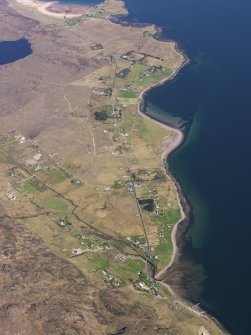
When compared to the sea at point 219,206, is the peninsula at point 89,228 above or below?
below

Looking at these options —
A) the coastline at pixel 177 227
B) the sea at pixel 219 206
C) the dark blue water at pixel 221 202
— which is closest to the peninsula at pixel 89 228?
the coastline at pixel 177 227

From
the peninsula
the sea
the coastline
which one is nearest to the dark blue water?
the sea

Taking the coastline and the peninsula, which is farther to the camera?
the coastline

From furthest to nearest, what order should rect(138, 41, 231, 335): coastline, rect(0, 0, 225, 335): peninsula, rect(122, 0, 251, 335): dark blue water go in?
rect(122, 0, 251, 335): dark blue water → rect(138, 41, 231, 335): coastline → rect(0, 0, 225, 335): peninsula

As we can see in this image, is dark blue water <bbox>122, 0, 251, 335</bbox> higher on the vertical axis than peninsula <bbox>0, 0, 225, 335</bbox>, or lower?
higher

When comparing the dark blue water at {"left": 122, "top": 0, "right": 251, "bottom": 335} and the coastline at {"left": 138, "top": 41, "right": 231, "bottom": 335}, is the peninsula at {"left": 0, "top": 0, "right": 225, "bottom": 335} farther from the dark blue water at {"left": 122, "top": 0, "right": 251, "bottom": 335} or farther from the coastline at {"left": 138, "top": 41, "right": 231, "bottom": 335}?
the dark blue water at {"left": 122, "top": 0, "right": 251, "bottom": 335}

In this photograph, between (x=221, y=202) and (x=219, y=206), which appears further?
(x=221, y=202)

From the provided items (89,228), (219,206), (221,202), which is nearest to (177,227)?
(219,206)

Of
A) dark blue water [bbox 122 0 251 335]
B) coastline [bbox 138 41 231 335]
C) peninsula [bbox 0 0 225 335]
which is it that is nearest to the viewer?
peninsula [bbox 0 0 225 335]

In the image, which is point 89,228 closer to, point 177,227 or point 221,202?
point 177,227

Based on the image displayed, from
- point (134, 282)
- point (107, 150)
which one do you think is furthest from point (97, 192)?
point (134, 282)

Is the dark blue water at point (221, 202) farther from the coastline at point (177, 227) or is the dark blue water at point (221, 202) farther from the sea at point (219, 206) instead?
the coastline at point (177, 227)
